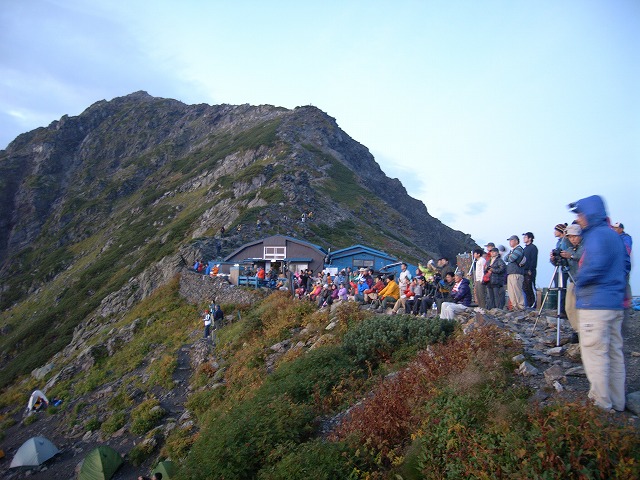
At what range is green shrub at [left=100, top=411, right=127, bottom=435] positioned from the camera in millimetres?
16609

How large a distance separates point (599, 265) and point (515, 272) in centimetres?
697

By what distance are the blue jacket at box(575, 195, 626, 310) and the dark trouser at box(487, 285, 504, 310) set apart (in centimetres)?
706

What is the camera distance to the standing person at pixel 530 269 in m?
11.7

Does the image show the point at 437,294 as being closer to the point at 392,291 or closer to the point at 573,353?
the point at 392,291

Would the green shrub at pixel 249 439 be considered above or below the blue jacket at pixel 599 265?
below

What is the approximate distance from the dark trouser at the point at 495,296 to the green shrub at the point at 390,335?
3.00 m

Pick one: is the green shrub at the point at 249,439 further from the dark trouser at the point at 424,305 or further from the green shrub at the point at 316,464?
the dark trouser at the point at 424,305

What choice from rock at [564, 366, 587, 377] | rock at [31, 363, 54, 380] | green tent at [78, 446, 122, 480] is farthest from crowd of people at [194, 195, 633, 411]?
rock at [31, 363, 54, 380]

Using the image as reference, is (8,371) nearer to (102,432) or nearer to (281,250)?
(281,250)

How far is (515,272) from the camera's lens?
38.6ft

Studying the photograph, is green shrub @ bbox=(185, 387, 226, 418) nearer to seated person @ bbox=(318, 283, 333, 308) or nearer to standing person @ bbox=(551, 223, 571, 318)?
seated person @ bbox=(318, 283, 333, 308)

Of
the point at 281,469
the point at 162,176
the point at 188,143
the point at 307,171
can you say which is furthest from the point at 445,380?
the point at 188,143

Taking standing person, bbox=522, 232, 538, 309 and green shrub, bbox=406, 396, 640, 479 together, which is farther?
standing person, bbox=522, 232, 538, 309

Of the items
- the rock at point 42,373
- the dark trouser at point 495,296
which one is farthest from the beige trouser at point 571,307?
the rock at point 42,373
